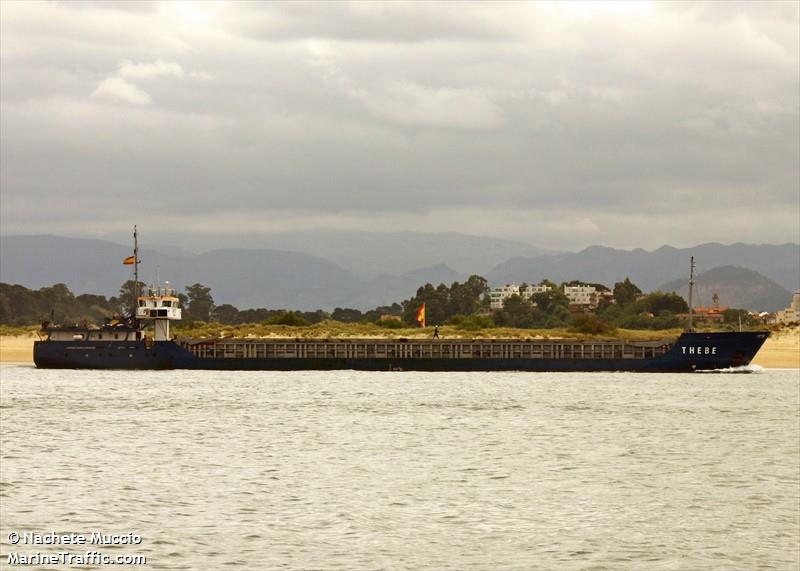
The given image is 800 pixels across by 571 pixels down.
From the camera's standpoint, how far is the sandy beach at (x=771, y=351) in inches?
5838

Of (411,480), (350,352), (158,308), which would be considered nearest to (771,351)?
(350,352)

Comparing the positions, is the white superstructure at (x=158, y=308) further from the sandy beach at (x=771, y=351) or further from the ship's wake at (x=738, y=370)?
the ship's wake at (x=738, y=370)

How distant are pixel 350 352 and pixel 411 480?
82374 mm

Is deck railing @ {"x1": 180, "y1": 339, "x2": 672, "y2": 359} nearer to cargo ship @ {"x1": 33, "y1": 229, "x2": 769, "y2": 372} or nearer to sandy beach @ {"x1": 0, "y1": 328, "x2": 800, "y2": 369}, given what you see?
cargo ship @ {"x1": 33, "y1": 229, "x2": 769, "y2": 372}

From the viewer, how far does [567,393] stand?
9700 cm

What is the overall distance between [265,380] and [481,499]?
75.3 meters

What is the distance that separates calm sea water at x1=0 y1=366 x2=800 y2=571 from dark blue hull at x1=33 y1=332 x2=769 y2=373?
29315mm

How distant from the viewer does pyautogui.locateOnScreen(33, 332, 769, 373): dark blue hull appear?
120 meters

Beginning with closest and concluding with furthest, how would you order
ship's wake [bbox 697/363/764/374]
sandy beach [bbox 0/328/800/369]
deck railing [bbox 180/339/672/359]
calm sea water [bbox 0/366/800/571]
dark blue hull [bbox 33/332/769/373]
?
calm sea water [bbox 0/366/800/571] → dark blue hull [bbox 33/332/769/373] → ship's wake [bbox 697/363/764/374] → deck railing [bbox 180/339/672/359] → sandy beach [bbox 0/328/800/369]

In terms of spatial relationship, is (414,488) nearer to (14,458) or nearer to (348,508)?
(348,508)

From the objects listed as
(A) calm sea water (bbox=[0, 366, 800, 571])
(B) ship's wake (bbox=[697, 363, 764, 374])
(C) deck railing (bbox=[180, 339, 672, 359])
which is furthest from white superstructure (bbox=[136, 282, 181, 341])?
(B) ship's wake (bbox=[697, 363, 764, 374])

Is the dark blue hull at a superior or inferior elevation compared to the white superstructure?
inferior

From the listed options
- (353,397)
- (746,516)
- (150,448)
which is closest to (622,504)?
(746,516)

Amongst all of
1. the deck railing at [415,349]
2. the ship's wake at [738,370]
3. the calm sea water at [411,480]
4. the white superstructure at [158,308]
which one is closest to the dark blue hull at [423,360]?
the deck railing at [415,349]
